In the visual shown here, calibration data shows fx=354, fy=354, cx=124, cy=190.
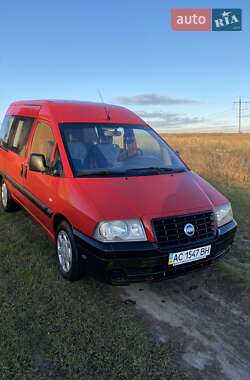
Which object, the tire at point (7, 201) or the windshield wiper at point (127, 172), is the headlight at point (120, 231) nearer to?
the windshield wiper at point (127, 172)

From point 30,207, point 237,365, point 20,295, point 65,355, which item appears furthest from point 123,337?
point 30,207

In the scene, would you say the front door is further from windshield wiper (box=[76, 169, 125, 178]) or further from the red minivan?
windshield wiper (box=[76, 169, 125, 178])

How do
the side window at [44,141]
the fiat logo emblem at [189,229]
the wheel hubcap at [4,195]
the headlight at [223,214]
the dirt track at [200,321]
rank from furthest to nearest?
the wheel hubcap at [4,195]
the side window at [44,141]
the headlight at [223,214]
the fiat logo emblem at [189,229]
the dirt track at [200,321]

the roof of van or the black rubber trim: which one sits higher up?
the roof of van

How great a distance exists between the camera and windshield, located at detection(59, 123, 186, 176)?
4344 mm

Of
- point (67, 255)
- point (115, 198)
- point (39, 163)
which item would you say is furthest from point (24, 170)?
point (115, 198)

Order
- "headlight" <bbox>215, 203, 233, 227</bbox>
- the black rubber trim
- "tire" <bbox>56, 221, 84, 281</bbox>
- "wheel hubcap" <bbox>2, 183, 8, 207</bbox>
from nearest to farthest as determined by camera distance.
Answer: "tire" <bbox>56, 221, 84, 281</bbox>, "headlight" <bbox>215, 203, 233, 227</bbox>, the black rubber trim, "wheel hubcap" <bbox>2, 183, 8, 207</bbox>

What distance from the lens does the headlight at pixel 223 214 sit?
158 inches

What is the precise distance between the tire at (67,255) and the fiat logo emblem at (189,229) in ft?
3.88

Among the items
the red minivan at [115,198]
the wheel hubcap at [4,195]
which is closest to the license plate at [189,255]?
the red minivan at [115,198]

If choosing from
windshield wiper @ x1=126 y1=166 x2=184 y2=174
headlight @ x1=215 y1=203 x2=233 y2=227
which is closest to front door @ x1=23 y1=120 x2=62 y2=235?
windshield wiper @ x1=126 y1=166 x2=184 y2=174

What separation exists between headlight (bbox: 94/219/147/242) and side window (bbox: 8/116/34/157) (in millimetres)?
2835

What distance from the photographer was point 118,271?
11.4 ft

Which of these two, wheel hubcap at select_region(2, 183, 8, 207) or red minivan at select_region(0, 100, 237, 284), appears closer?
red minivan at select_region(0, 100, 237, 284)
